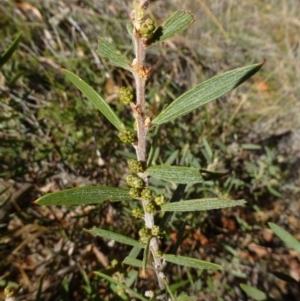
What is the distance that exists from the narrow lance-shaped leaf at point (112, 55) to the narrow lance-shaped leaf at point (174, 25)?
0.25ft

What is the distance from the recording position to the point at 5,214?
5.63ft

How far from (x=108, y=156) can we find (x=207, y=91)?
5.06 feet

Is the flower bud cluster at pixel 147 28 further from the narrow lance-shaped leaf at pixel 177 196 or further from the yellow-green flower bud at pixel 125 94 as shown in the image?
the narrow lance-shaped leaf at pixel 177 196

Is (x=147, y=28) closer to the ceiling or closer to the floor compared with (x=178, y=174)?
closer to the ceiling

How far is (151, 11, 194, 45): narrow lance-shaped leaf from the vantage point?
79 cm

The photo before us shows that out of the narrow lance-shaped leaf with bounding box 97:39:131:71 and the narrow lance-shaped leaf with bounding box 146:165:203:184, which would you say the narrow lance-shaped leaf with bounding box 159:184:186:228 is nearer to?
the narrow lance-shaped leaf with bounding box 146:165:203:184

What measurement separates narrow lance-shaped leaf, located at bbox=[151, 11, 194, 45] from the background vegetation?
2.22ft

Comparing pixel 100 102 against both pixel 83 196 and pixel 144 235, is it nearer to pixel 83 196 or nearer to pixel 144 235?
pixel 83 196

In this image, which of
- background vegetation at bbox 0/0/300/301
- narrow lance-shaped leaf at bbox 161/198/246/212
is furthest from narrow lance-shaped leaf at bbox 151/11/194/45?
background vegetation at bbox 0/0/300/301

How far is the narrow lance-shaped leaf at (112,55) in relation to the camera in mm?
836

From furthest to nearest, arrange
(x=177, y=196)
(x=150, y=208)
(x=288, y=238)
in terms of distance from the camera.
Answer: (x=288, y=238) < (x=177, y=196) < (x=150, y=208)

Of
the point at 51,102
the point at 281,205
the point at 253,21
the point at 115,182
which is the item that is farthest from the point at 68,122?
the point at 253,21

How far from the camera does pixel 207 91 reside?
85 centimetres

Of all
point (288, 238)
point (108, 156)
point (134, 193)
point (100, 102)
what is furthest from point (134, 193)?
point (108, 156)
